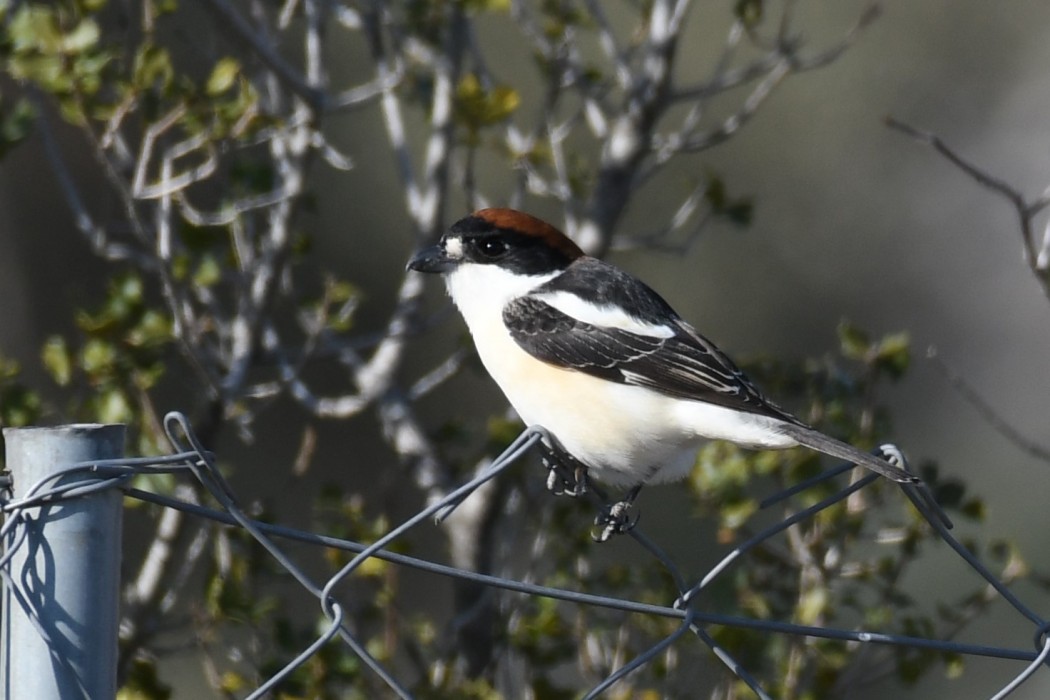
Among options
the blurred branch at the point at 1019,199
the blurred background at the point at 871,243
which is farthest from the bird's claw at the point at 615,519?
the blurred background at the point at 871,243

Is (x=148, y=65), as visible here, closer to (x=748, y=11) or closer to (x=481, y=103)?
(x=481, y=103)

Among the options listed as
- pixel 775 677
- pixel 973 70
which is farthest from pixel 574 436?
pixel 973 70

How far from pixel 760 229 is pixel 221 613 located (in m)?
6.86

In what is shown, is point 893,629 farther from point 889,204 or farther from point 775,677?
point 889,204

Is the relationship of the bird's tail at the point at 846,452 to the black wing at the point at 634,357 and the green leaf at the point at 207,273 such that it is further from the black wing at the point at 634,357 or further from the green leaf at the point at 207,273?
the green leaf at the point at 207,273

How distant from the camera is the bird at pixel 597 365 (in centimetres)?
295

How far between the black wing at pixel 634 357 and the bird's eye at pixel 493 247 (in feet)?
0.68

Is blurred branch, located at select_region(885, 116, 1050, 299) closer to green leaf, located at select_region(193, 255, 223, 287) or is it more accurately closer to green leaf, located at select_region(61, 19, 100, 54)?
green leaf, located at select_region(193, 255, 223, 287)

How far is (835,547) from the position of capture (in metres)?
3.59

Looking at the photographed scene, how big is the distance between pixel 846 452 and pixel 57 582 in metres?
1.46

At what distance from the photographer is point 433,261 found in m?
3.32

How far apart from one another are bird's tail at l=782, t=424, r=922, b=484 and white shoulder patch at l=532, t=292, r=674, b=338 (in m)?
0.46

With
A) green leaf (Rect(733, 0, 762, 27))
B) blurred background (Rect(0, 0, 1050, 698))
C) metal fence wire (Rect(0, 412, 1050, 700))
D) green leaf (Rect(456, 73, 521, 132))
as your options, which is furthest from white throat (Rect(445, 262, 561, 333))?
blurred background (Rect(0, 0, 1050, 698))

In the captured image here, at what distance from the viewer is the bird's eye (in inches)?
133
